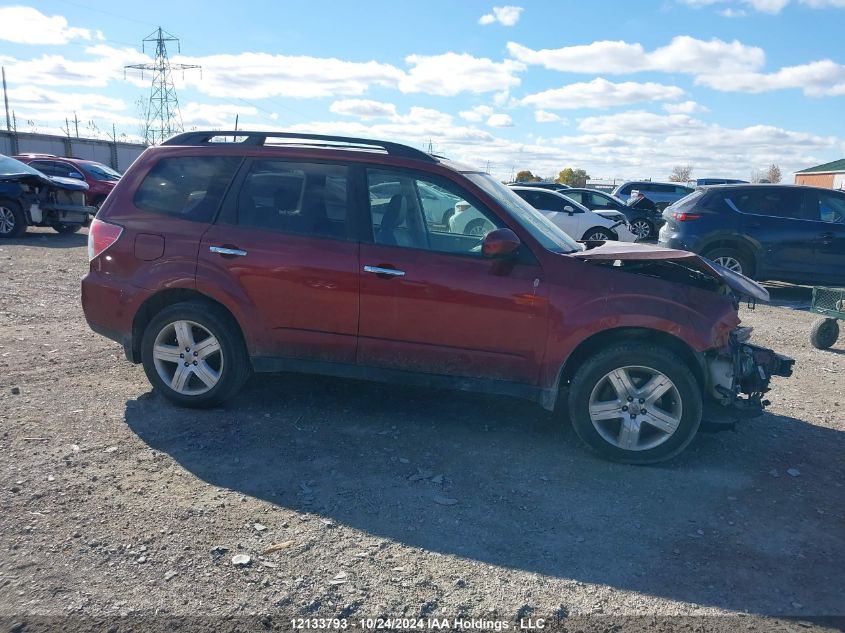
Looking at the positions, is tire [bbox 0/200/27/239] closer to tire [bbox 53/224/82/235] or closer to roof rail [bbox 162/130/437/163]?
tire [bbox 53/224/82/235]

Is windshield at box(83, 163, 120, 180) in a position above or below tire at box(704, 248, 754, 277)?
above

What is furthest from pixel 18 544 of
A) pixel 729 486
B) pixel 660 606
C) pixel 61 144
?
pixel 61 144

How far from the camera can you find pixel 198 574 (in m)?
3.24

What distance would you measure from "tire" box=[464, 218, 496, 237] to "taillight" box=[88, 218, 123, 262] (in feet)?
8.32

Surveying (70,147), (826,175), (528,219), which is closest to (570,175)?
(826,175)

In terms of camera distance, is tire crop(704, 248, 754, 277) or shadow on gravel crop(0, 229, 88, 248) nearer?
tire crop(704, 248, 754, 277)

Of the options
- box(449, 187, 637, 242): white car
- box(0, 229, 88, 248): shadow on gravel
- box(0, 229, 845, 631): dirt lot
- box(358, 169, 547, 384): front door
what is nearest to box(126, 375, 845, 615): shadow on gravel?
box(0, 229, 845, 631): dirt lot

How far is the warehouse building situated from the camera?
5159 cm

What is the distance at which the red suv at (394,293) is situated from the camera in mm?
4574

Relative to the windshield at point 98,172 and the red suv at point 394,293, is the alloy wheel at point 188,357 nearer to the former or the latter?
the red suv at point 394,293

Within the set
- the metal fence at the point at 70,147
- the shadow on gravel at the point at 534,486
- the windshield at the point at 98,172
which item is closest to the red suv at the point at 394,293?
the shadow on gravel at the point at 534,486

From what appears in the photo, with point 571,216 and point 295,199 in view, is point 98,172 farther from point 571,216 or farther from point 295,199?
point 295,199

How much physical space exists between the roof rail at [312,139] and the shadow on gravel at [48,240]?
10243 mm

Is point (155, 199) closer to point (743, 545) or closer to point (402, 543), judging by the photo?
point (402, 543)
